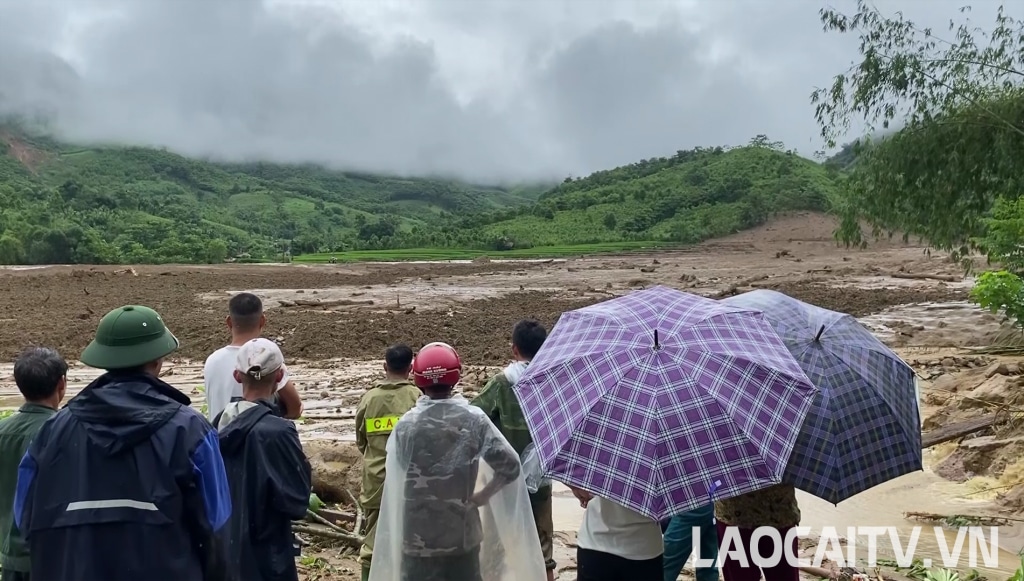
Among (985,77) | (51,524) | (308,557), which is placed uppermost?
(985,77)

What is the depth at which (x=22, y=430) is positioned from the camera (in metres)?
3.14

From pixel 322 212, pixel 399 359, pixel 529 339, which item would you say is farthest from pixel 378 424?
pixel 322 212

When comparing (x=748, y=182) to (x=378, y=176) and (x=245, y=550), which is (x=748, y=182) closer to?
(x=245, y=550)

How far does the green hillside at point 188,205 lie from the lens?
49.9m

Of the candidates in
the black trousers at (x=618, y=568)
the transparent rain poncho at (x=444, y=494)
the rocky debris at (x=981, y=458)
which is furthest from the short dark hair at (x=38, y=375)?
the rocky debris at (x=981, y=458)

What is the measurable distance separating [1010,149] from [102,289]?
25.6m

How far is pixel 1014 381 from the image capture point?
8.91 m

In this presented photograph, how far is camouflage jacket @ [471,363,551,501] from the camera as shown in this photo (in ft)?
12.4

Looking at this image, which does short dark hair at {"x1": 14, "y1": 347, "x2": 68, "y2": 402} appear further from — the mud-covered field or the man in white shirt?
the mud-covered field

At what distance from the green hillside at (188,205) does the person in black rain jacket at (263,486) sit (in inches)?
1935

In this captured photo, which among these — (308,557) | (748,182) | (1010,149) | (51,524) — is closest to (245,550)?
(51,524)

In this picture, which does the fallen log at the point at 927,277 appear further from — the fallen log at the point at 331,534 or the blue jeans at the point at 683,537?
the fallen log at the point at 331,534

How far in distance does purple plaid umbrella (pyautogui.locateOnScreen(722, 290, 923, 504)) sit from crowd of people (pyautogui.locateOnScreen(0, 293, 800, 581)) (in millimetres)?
441

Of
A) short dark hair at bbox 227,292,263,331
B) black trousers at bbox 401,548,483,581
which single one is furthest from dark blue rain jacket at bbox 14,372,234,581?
short dark hair at bbox 227,292,263,331
